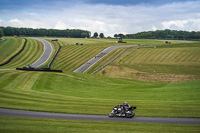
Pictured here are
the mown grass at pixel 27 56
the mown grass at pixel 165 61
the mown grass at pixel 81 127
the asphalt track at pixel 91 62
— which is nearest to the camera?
the mown grass at pixel 81 127

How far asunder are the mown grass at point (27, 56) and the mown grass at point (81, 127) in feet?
207

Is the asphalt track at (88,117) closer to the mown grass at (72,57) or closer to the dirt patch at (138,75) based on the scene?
the dirt patch at (138,75)

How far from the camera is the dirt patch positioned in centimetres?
5819

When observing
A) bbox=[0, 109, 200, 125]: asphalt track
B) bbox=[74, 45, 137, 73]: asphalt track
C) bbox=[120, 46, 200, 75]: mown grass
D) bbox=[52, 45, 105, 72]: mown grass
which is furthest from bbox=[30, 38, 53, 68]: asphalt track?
bbox=[0, 109, 200, 125]: asphalt track

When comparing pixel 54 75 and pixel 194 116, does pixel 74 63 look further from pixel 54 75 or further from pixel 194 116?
pixel 194 116

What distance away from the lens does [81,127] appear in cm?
2184

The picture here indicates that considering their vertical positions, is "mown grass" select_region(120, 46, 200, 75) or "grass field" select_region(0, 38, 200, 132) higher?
"mown grass" select_region(120, 46, 200, 75)

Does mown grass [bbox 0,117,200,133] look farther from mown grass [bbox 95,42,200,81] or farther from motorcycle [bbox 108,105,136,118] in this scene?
mown grass [bbox 95,42,200,81]

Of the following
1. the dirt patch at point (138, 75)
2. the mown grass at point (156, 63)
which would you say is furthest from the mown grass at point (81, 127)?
the mown grass at point (156, 63)

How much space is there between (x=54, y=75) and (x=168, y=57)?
4265 centimetres

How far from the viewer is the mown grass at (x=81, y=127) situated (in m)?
20.9

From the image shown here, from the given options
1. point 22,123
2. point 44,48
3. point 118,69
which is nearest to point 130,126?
point 22,123

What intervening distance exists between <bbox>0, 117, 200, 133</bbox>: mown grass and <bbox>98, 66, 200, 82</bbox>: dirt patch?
37.7m

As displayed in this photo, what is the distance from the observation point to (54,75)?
5591 cm
